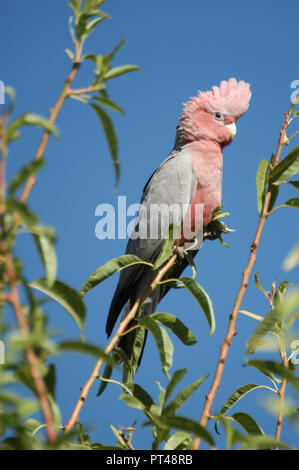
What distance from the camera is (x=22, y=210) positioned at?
2.92 feet

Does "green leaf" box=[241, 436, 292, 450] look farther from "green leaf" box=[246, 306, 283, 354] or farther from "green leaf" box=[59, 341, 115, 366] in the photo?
"green leaf" box=[59, 341, 115, 366]

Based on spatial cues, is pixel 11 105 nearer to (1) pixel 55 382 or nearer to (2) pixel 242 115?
(1) pixel 55 382

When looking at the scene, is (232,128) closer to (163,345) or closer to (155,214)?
(155,214)

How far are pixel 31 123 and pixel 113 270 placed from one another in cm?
107

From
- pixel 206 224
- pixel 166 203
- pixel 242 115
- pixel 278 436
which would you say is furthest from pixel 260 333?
pixel 242 115

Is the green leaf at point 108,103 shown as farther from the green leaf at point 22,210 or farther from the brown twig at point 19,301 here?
the green leaf at point 22,210

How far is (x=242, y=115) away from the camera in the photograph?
435 cm

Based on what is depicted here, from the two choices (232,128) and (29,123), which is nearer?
(29,123)

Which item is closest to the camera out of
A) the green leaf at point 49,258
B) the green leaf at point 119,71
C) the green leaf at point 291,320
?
the green leaf at point 49,258

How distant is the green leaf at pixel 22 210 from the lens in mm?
891

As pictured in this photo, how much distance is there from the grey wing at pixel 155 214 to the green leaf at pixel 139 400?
5.66ft

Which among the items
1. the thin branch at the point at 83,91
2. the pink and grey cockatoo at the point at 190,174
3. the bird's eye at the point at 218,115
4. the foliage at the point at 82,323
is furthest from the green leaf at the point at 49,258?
the bird's eye at the point at 218,115

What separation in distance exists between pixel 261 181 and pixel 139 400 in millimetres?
989

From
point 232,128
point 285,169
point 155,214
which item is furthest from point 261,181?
point 232,128
